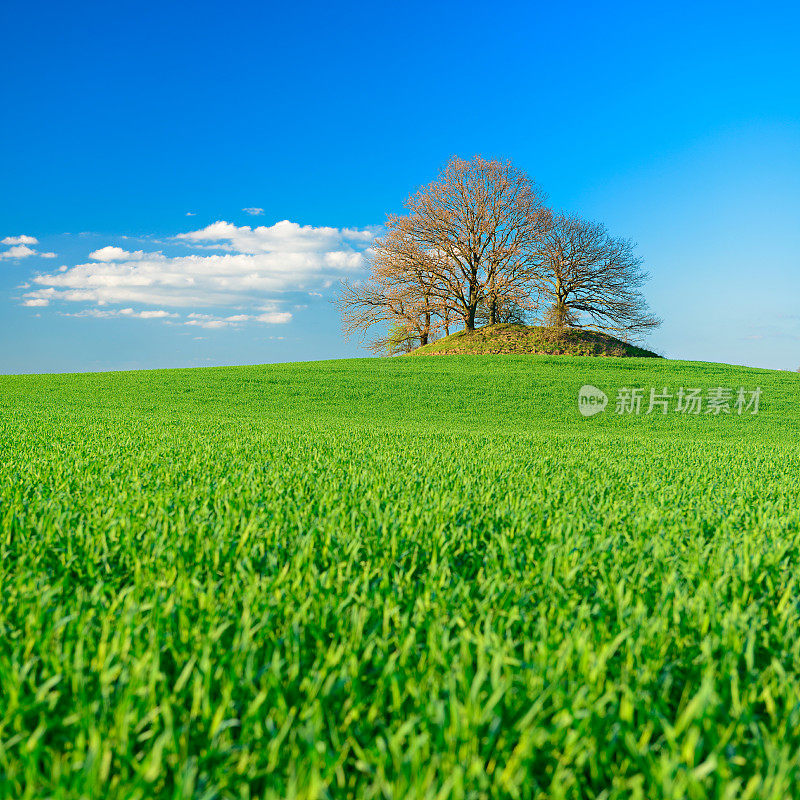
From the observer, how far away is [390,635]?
183cm

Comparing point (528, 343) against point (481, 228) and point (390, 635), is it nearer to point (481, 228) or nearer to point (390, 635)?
point (481, 228)

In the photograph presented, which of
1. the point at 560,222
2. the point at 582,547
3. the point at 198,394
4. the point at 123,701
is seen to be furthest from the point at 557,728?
the point at 560,222

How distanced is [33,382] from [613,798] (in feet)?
110

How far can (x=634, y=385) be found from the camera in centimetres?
2705

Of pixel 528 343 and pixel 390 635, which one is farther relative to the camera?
pixel 528 343

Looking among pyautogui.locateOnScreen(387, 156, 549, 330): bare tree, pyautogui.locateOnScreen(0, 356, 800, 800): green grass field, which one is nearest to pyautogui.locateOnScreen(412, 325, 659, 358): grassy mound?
pyautogui.locateOnScreen(387, 156, 549, 330): bare tree

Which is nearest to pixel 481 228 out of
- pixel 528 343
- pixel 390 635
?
pixel 528 343

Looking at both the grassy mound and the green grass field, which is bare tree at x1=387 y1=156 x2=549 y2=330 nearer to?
the grassy mound

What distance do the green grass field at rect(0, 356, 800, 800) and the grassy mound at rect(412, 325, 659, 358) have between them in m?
33.4

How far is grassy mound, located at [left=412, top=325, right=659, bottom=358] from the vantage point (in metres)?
38.1

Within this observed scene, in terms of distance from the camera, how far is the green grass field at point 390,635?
1.22 metres

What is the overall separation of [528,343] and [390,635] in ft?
126

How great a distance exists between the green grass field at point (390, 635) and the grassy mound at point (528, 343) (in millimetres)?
33438

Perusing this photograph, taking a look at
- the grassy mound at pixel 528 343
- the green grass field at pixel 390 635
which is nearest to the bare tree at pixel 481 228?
the grassy mound at pixel 528 343
